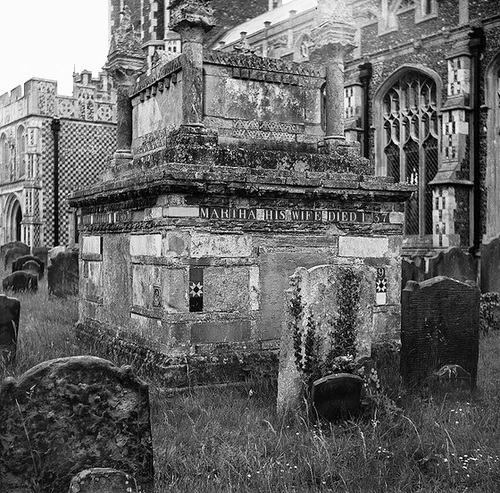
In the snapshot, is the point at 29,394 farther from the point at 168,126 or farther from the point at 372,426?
the point at 168,126

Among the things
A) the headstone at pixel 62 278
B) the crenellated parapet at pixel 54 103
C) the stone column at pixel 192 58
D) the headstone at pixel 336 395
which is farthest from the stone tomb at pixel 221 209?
the crenellated parapet at pixel 54 103

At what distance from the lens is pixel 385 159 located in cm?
2106

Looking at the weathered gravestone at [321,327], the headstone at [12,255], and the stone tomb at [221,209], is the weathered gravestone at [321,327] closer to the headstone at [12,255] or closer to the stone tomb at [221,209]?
the stone tomb at [221,209]

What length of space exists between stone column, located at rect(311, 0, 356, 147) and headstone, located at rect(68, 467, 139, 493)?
4752 mm

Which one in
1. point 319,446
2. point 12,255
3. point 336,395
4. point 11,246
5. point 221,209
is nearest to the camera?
point 319,446

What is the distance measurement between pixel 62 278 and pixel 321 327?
8.37 metres

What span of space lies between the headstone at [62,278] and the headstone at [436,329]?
8.05 m

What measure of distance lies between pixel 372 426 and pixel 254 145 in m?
3.16

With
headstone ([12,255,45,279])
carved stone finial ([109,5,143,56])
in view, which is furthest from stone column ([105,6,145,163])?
headstone ([12,255,45,279])

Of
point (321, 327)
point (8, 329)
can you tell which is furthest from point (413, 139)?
point (321, 327)

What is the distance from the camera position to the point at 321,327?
18.4 ft

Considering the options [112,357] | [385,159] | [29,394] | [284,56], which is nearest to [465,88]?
[385,159]

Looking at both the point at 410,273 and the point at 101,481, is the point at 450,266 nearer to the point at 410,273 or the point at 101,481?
the point at 410,273

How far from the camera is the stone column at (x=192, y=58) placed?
6.79 meters
